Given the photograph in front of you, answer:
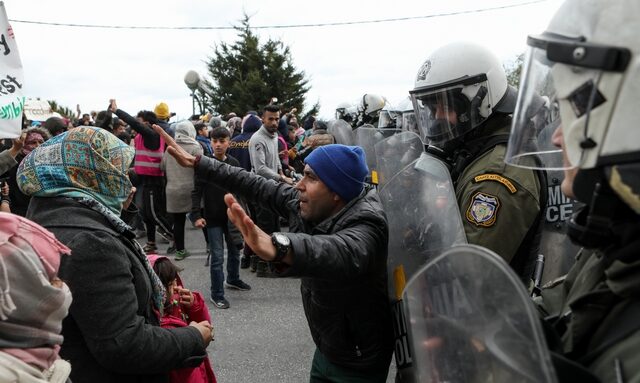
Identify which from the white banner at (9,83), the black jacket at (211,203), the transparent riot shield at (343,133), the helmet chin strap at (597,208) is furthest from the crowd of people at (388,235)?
the transparent riot shield at (343,133)

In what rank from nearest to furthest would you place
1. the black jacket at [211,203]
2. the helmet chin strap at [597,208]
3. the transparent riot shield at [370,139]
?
1. the helmet chin strap at [597,208]
2. the transparent riot shield at [370,139]
3. the black jacket at [211,203]

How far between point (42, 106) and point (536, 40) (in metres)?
14.9

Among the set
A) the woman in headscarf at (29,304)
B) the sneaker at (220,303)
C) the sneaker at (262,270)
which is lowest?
the sneaker at (262,270)

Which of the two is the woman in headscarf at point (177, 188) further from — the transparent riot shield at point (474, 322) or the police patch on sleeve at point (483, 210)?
the transparent riot shield at point (474, 322)

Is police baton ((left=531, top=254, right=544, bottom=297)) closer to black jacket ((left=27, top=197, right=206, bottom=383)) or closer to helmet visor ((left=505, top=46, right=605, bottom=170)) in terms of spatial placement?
helmet visor ((left=505, top=46, right=605, bottom=170))

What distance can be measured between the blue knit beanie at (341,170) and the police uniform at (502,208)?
466 mm

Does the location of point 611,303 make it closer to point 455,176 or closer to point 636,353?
point 636,353

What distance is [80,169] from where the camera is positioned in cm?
183

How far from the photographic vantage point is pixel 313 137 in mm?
5609

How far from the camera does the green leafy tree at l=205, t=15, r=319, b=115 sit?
28.7m

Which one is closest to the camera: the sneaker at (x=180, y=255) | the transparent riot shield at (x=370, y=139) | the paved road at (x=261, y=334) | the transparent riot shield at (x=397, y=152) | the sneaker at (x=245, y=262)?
the transparent riot shield at (x=397, y=152)

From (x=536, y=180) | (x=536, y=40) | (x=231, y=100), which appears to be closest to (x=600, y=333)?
(x=536, y=40)

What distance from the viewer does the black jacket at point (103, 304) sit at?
1.62 m

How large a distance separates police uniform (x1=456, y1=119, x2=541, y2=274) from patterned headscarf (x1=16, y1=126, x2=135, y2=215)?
1.37 m
